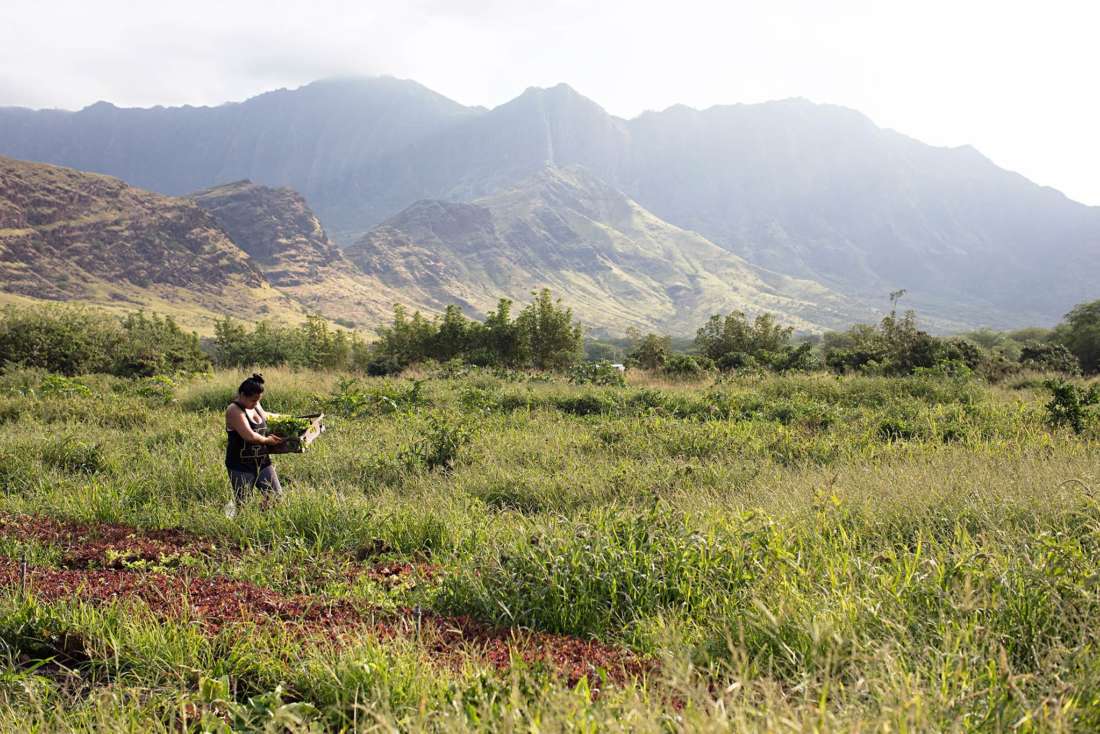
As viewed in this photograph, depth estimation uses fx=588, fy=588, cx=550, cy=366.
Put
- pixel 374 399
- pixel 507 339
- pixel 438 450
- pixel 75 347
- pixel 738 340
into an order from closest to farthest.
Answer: pixel 438 450 → pixel 374 399 → pixel 75 347 → pixel 507 339 → pixel 738 340

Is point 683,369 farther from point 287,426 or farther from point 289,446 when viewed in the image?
point 289,446

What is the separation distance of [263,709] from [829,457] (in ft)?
26.3

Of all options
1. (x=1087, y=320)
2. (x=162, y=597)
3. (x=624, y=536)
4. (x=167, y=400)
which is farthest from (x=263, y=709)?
(x=1087, y=320)

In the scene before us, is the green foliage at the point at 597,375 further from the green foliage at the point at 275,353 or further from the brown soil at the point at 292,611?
the brown soil at the point at 292,611

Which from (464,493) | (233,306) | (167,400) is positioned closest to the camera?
(464,493)

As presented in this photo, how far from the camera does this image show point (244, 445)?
276 inches

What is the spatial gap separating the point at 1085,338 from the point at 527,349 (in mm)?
31371

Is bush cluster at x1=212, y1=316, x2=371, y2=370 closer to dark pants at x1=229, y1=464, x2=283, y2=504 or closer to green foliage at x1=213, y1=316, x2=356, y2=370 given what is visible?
green foliage at x1=213, y1=316, x2=356, y2=370

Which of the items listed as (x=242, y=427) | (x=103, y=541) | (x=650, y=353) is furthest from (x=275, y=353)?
(x=103, y=541)

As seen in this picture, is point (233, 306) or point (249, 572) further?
point (233, 306)

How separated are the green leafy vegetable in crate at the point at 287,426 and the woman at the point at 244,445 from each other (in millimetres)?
508

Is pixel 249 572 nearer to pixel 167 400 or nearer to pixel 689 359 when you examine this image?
pixel 167 400

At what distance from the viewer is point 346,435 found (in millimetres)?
10758

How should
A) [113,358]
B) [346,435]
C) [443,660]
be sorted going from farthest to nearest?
1. [113,358]
2. [346,435]
3. [443,660]
